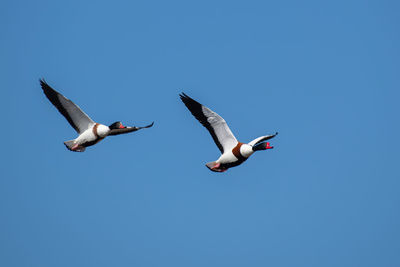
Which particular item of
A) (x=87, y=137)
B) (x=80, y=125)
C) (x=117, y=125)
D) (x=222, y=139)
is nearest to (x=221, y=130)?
(x=222, y=139)

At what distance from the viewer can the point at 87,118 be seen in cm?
2475

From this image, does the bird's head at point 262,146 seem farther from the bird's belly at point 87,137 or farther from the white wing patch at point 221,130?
the bird's belly at point 87,137

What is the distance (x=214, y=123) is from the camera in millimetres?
23359

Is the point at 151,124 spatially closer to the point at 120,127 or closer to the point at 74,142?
the point at 120,127

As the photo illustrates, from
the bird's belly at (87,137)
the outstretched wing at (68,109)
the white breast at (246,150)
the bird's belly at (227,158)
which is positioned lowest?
the bird's belly at (227,158)

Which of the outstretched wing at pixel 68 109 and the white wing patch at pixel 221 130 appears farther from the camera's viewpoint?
the outstretched wing at pixel 68 109

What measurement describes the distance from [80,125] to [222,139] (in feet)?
19.2

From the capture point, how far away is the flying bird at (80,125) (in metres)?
24.5

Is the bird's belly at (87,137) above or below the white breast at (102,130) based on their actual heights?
below

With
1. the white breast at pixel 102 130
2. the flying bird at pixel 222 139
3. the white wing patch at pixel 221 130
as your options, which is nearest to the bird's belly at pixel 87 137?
the white breast at pixel 102 130

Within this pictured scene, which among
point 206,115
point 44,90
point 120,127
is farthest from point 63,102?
point 206,115

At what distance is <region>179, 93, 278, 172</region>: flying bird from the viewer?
75.9ft

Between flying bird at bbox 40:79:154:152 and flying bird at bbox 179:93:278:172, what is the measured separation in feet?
9.52

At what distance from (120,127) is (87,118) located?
147 centimetres
